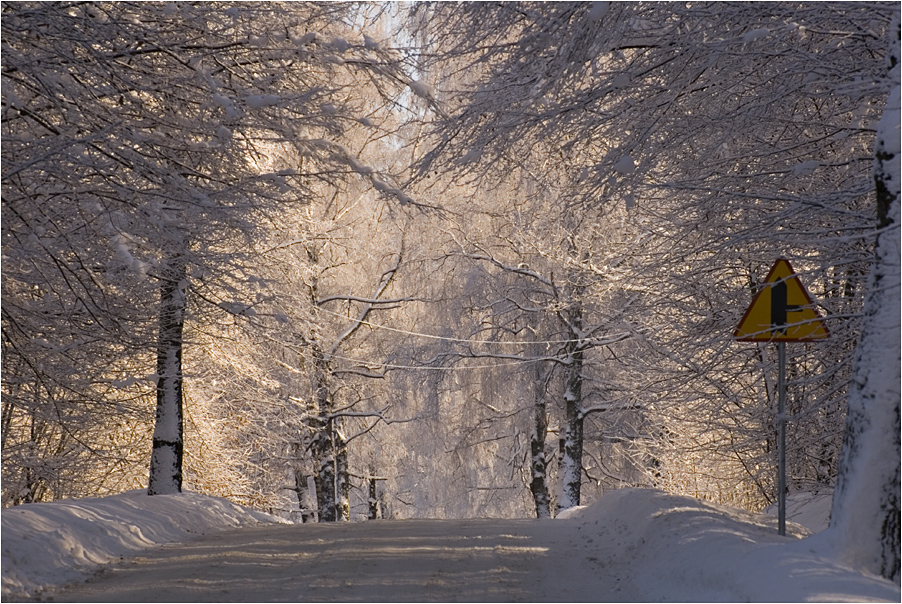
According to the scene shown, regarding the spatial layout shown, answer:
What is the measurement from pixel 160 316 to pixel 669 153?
879 cm

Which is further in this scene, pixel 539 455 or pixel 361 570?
pixel 539 455

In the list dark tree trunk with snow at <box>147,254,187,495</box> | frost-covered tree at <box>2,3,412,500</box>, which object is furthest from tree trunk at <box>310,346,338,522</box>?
frost-covered tree at <box>2,3,412,500</box>

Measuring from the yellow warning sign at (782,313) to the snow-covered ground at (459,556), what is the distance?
1.67 m

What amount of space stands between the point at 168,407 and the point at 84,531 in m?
6.07

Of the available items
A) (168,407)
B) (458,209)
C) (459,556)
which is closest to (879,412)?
(459,556)

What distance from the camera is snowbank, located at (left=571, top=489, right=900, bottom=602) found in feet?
19.1

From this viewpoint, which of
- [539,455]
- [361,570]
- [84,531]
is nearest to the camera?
[361,570]

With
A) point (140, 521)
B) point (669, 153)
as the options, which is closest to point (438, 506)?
point (140, 521)

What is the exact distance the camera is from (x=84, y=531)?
9.30m

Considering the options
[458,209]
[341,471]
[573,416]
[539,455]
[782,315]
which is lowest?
[341,471]

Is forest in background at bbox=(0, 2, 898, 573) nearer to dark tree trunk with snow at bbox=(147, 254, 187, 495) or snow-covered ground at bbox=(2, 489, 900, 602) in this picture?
dark tree trunk with snow at bbox=(147, 254, 187, 495)

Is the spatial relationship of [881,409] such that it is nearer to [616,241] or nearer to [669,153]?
[669,153]

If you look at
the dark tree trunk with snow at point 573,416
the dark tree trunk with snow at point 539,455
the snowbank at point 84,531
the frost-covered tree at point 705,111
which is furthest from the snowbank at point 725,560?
the dark tree trunk with snow at point 539,455

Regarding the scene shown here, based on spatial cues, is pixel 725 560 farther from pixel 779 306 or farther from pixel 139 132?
pixel 139 132
